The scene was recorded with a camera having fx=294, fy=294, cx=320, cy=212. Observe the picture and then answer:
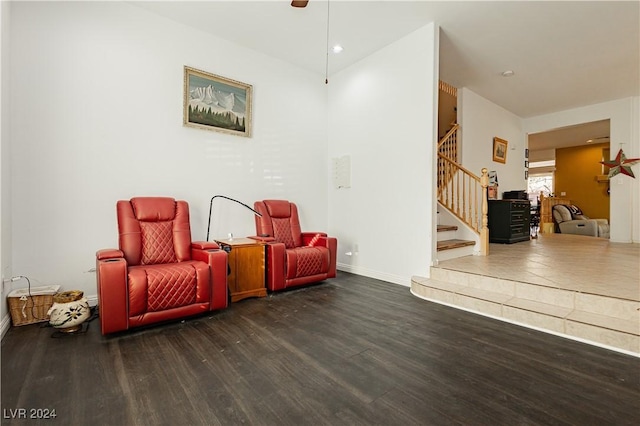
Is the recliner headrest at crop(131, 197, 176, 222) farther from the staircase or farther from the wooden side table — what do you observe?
the staircase

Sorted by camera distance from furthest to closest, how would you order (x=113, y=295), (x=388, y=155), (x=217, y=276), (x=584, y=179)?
1. (x=584, y=179)
2. (x=388, y=155)
3. (x=217, y=276)
4. (x=113, y=295)

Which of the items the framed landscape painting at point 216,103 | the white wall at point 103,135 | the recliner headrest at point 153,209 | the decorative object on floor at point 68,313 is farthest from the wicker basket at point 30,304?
the framed landscape painting at point 216,103

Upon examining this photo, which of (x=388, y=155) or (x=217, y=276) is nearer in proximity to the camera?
(x=217, y=276)

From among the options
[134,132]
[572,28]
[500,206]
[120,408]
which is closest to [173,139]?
[134,132]

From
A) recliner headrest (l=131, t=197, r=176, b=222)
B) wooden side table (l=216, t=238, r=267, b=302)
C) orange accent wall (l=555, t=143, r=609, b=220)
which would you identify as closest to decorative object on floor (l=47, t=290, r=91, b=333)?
recliner headrest (l=131, t=197, r=176, b=222)

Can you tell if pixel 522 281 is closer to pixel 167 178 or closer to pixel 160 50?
pixel 167 178

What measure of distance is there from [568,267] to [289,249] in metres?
3.50

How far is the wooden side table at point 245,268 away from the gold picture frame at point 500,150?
5.68 meters

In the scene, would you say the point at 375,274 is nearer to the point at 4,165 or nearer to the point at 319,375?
the point at 319,375

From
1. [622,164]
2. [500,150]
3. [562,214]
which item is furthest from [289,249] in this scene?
[562,214]

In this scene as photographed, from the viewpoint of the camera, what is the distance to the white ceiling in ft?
11.0

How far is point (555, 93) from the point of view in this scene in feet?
19.0

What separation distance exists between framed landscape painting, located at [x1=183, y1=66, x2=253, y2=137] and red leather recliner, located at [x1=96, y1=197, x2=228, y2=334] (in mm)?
1223

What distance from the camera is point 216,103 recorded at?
3945mm
